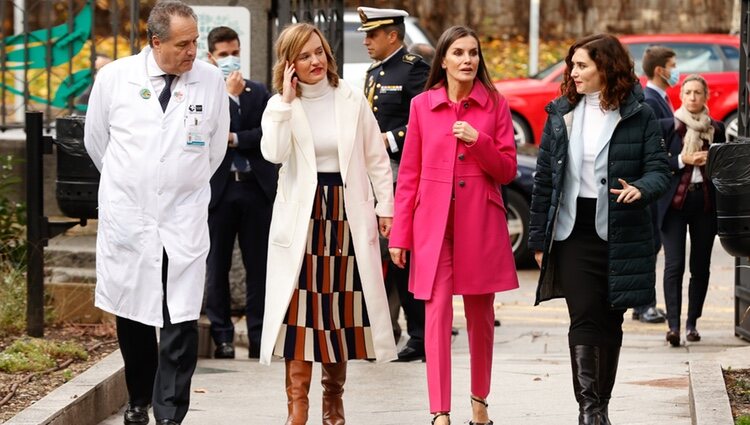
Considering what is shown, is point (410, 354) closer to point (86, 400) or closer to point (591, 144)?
point (86, 400)

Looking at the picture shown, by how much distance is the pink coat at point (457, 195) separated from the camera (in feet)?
23.4

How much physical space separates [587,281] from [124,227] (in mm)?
2047

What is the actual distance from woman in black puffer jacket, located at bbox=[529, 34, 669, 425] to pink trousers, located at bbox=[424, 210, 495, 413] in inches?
12.8

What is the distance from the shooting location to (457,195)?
7.14 metres

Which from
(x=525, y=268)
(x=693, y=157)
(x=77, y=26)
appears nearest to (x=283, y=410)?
(x=693, y=157)

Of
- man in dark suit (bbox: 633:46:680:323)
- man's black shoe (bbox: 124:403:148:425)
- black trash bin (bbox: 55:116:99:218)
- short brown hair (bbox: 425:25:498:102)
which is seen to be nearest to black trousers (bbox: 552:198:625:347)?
short brown hair (bbox: 425:25:498:102)

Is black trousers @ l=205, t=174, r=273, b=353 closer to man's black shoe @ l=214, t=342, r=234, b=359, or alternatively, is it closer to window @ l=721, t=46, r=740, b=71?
man's black shoe @ l=214, t=342, r=234, b=359

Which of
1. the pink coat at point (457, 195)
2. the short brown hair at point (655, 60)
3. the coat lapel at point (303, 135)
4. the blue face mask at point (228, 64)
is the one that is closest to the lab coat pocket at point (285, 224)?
the coat lapel at point (303, 135)

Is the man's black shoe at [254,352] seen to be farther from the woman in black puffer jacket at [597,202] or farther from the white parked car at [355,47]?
the white parked car at [355,47]

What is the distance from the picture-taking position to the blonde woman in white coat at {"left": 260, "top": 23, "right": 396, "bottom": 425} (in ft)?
23.2

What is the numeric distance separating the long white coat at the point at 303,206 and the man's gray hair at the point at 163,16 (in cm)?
56

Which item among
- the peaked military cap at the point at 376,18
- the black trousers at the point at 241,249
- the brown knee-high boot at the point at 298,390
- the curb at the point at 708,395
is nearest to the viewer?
the curb at the point at 708,395

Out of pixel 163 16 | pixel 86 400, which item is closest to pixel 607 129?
pixel 163 16

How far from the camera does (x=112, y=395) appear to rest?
25.3 feet
